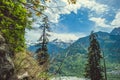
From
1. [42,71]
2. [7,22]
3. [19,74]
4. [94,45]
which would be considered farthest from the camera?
[94,45]

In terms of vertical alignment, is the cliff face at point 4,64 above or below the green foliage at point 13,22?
below

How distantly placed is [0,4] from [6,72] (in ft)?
5.13

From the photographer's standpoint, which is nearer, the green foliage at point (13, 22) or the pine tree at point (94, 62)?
the green foliage at point (13, 22)

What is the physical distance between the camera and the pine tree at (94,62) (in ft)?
204

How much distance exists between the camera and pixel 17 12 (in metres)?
7.31

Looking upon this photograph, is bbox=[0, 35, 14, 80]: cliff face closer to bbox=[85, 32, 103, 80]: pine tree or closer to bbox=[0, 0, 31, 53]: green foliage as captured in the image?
bbox=[0, 0, 31, 53]: green foliage

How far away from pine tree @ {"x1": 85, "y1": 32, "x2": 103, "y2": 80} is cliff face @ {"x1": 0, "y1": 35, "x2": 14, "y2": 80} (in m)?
55.6

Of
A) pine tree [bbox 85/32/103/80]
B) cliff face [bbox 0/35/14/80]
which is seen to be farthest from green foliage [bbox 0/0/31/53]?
pine tree [bbox 85/32/103/80]

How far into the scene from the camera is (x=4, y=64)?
6.46 meters

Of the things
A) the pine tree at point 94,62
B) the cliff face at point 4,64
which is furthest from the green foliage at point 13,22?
the pine tree at point 94,62

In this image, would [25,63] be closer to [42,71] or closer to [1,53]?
[42,71]

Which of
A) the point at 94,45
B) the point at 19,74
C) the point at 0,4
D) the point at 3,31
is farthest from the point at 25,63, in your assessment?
the point at 94,45

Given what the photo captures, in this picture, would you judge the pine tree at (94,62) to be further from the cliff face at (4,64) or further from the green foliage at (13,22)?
the cliff face at (4,64)

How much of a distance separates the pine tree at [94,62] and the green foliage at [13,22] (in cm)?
5474
